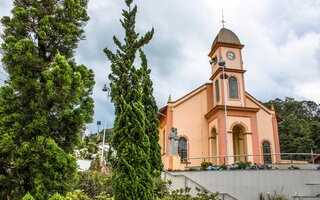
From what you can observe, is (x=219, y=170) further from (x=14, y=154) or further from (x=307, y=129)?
(x=307, y=129)

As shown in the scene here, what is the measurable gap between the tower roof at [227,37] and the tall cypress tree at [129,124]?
614 inches

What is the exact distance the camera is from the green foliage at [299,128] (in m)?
40.1

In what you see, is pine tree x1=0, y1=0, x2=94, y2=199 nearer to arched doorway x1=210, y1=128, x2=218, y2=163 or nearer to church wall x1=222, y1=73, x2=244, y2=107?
arched doorway x1=210, y1=128, x2=218, y2=163

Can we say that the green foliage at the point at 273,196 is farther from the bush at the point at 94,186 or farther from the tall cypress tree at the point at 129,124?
the bush at the point at 94,186

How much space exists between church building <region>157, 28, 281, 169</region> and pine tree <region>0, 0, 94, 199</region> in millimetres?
15797

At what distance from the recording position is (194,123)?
22.8m

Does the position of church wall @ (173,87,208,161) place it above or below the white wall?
→ above

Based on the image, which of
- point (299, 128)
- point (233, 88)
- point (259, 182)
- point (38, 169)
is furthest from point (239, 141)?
point (299, 128)

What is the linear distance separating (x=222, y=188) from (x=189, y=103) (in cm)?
1134

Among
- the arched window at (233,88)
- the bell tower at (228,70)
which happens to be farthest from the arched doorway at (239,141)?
the arched window at (233,88)

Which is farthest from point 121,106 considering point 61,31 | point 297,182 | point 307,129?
point 307,129

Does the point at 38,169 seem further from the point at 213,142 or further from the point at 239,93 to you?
the point at 239,93

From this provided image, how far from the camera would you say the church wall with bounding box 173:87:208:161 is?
72.4 ft

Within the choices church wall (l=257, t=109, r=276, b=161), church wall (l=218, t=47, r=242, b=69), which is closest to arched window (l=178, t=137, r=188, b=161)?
church wall (l=257, t=109, r=276, b=161)
